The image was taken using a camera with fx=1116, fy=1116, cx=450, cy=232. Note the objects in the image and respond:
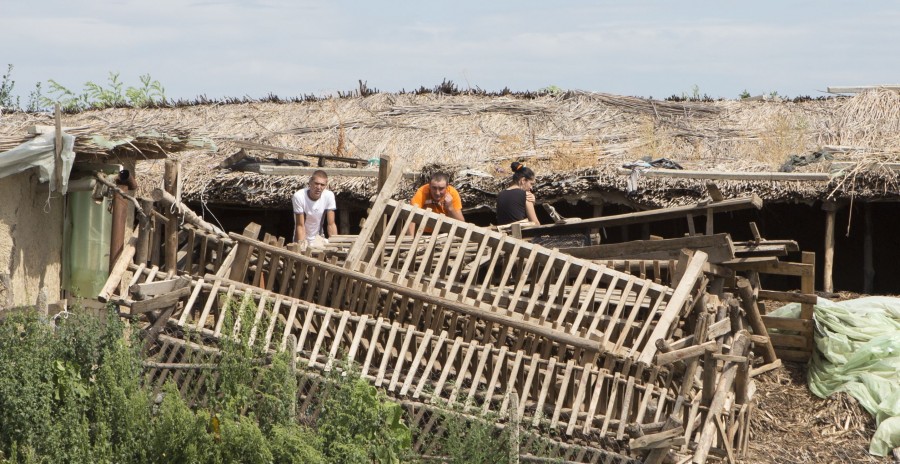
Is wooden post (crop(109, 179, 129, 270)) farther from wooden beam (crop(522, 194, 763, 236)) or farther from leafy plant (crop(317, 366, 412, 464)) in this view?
wooden beam (crop(522, 194, 763, 236))

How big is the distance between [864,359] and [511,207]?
12.3 ft

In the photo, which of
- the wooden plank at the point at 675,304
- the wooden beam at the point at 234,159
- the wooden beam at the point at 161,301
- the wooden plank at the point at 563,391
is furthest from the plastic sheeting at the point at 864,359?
the wooden beam at the point at 234,159

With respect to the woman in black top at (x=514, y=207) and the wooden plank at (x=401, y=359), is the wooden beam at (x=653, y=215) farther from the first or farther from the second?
the wooden plank at (x=401, y=359)

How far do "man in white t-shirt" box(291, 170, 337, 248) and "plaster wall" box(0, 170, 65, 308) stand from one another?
2.19 m

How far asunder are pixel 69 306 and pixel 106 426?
205cm

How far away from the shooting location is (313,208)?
1080 cm

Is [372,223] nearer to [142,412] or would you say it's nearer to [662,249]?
[142,412]

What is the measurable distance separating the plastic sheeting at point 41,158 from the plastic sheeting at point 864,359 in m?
7.18

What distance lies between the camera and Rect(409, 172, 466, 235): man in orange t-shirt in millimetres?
10531

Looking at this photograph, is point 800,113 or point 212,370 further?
point 800,113

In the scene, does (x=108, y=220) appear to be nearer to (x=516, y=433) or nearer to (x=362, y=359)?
(x=362, y=359)

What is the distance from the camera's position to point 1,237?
28.7ft

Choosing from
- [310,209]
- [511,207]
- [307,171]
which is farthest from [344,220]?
[310,209]

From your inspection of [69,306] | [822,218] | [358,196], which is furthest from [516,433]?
[822,218]
